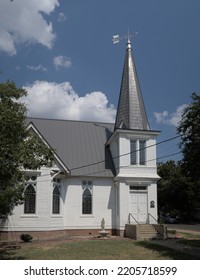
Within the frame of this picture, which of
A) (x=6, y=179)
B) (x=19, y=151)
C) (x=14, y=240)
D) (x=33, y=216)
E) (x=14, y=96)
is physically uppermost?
(x=14, y=96)

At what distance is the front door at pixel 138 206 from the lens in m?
26.7

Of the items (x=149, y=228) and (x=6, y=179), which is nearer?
(x=6, y=179)

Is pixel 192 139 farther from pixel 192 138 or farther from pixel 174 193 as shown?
pixel 174 193

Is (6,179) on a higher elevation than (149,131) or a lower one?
lower

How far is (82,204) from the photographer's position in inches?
1069

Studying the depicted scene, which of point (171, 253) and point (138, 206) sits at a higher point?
point (138, 206)

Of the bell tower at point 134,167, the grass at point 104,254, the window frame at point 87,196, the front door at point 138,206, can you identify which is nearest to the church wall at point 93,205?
the window frame at point 87,196

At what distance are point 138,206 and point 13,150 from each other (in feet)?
52.5

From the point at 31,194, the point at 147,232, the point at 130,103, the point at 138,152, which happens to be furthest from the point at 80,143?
the point at 147,232

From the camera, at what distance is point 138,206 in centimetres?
2686

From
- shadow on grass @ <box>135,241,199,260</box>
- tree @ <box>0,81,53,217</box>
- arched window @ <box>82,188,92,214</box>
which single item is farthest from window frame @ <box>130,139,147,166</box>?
tree @ <box>0,81,53,217</box>

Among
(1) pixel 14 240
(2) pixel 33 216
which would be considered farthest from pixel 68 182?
(1) pixel 14 240
